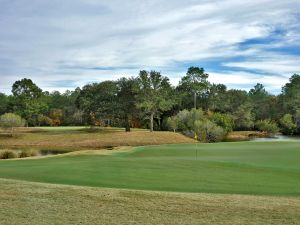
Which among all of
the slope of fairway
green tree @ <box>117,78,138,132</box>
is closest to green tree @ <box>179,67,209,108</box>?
green tree @ <box>117,78,138,132</box>

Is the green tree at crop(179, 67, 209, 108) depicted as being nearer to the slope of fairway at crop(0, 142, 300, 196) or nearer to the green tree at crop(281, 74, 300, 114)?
the green tree at crop(281, 74, 300, 114)

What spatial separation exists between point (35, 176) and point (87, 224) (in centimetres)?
918

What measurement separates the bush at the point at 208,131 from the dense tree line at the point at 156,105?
0.29 meters

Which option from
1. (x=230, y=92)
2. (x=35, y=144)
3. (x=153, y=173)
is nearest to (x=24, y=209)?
(x=153, y=173)

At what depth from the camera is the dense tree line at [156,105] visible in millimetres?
80881

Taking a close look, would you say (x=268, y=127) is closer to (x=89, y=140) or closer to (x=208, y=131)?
(x=208, y=131)

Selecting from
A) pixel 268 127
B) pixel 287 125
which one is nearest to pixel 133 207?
pixel 268 127

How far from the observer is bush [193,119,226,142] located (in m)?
72.6

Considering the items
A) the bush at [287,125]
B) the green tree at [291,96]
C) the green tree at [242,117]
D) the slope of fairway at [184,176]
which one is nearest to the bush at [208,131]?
the green tree at [242,117]

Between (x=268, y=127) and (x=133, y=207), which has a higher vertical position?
(x=268, y=127)

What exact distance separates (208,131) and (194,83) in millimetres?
47313

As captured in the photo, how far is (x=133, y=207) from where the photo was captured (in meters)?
10.7

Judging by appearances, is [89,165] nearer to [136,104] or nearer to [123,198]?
[123,198]

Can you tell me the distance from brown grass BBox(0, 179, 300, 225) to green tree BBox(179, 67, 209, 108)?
325 feet
